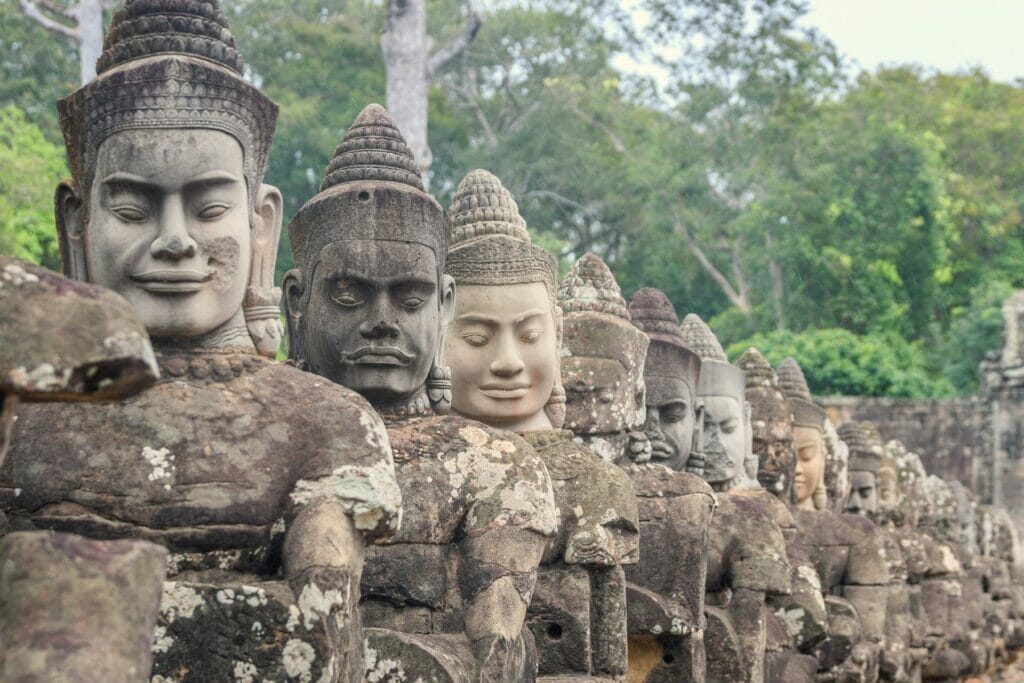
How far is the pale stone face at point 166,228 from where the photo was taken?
195 inches

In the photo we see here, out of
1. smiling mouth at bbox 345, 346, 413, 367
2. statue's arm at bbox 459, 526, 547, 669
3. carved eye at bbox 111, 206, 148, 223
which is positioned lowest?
statue's arm at bbox 459, 526, 547, 669

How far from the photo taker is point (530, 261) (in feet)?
23.3

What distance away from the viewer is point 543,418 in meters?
7.22

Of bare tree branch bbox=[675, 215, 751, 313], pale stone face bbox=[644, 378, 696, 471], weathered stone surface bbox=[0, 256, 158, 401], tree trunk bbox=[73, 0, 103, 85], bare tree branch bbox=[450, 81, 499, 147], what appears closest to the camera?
weathered stone surface bbox=[0, 256, 158, 401]

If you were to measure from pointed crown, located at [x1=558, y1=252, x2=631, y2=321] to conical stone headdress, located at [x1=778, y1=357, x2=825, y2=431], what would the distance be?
14.3ft

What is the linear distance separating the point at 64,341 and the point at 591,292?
5.38 meters

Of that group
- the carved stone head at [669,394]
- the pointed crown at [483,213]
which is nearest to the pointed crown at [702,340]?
the carved stone head at [669,394]

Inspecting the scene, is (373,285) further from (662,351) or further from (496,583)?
(662,351)

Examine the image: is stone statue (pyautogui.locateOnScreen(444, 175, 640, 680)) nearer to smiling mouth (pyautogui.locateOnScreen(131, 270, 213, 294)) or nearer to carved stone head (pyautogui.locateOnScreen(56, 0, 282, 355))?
A: carved stone head (pyautogui.locateOnScreen(56, 0, 282, 355))

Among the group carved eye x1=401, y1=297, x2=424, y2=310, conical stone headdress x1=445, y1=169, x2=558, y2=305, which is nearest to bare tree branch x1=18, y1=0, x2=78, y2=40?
conical stone headdress x1=445, y1=169, x2=558, y2=305

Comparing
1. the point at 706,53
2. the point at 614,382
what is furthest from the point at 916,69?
the point at 614,382

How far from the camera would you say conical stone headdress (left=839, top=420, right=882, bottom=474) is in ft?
52.9

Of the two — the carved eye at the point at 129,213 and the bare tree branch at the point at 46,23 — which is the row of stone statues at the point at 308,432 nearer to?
the carved eye at the point at 129,213

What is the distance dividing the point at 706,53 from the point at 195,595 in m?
31.8
